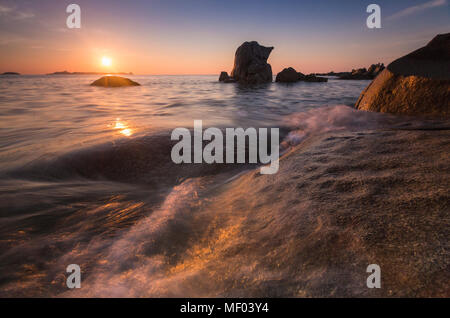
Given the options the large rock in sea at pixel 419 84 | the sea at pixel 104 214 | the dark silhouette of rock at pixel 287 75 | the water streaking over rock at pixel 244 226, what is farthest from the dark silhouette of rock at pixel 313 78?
the water streaking over rock at pixel 244 226

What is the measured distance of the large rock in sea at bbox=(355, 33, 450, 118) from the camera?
3.73m

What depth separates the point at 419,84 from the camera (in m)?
3.99

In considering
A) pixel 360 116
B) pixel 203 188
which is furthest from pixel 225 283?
pixel 360 116

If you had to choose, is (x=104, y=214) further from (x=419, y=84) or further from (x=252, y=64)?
(x=252, y=64)

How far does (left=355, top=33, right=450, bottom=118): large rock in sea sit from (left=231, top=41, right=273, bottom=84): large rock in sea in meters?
39.7

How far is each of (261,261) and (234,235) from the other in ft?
1.06

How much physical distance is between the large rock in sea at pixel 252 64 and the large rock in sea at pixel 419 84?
130 feet

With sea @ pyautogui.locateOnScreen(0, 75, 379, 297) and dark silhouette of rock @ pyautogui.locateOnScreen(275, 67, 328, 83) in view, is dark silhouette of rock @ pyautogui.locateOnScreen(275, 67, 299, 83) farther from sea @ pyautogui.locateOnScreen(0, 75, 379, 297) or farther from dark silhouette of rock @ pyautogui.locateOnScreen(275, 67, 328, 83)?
sea @ pyautogui.locateOnScreen(0, 75, 379, 297)

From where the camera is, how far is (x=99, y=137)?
13.2 feet

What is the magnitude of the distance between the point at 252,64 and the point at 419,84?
44179 mm

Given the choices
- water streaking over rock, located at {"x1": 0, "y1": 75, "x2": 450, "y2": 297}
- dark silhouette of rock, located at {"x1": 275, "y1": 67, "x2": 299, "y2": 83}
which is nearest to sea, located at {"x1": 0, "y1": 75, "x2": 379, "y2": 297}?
water streaking over rock, located at {"x1": 0, "y1": 75, "x2": 450, "y2": 297}

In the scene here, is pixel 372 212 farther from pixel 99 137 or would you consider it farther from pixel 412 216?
pixel 99 137

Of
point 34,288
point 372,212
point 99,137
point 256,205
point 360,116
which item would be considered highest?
point 360,116

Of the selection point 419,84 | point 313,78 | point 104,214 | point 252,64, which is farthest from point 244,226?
point 313,78
